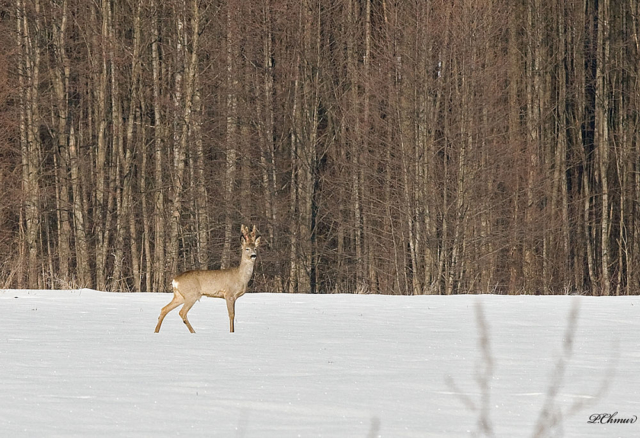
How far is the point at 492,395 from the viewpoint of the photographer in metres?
7.87

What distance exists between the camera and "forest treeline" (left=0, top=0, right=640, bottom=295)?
25.3 metres

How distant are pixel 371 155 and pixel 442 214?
229 cm

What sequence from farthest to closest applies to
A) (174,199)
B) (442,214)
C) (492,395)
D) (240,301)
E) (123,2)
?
(123,2)
(174,199)
(442,214)
(240,301)
(492,395)

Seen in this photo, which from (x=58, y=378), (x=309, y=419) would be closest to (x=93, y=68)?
(x=58, y=378)

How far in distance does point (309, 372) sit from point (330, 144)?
65.9 ft

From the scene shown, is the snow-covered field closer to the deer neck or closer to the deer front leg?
the deer front leg

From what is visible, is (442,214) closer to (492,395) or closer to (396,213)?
(396,213)

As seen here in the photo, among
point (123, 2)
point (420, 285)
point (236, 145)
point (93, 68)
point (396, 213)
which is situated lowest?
point (420, 285)

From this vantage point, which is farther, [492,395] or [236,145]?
[236,145]

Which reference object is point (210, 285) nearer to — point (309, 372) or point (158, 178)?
point (309, 372)

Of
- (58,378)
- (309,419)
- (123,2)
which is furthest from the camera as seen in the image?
(123,2)

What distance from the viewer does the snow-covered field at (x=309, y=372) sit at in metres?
6.63

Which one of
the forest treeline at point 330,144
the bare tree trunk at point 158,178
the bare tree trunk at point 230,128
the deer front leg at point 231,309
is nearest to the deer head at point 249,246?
the deer front leg at point 231,309

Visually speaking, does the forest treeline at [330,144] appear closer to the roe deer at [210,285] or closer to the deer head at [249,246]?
the deer head at [249,246]
